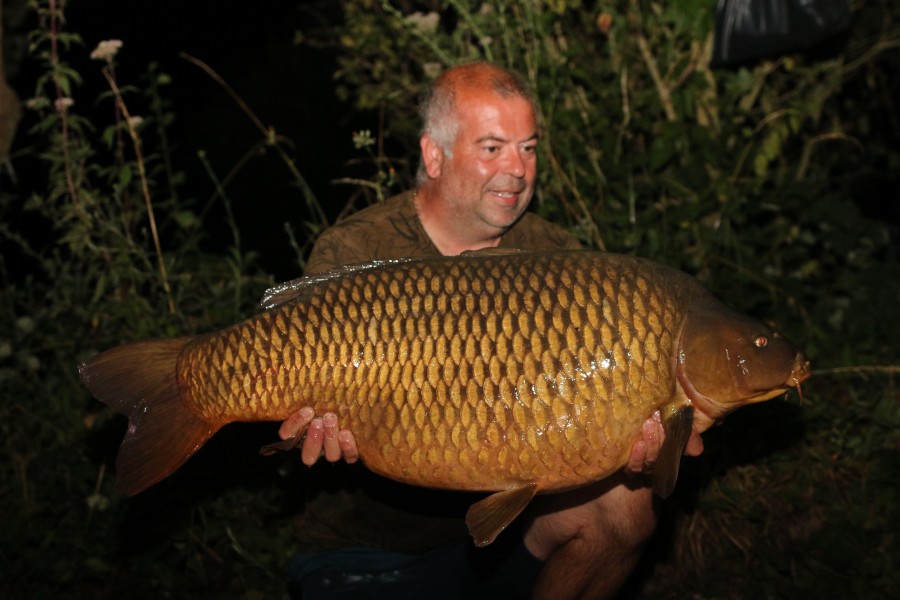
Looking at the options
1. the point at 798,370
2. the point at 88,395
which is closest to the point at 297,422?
the point at 798,370

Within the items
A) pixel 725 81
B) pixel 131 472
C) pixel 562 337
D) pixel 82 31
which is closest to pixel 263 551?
pixel 131 472

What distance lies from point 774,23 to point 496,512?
106 inches

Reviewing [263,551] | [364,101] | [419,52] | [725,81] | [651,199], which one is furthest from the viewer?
[364,101]

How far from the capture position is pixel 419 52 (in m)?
4.42

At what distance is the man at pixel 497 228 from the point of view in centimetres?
229

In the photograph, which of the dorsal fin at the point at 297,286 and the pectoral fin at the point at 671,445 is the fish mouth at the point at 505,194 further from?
the pectoral fin at the point at 671,445

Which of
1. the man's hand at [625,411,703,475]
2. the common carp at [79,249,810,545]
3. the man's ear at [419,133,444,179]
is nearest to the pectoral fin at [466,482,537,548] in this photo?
the common carp at [79,249,810,545]

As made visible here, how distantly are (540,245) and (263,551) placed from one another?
52.0 inches

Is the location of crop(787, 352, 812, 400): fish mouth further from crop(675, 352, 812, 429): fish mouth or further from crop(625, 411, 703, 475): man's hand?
crop(625, 411, 703, 475): man's hand

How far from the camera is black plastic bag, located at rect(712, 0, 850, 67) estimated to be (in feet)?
12.6

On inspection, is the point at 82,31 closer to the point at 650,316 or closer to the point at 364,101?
the point at 364,101

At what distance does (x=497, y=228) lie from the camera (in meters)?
2.50

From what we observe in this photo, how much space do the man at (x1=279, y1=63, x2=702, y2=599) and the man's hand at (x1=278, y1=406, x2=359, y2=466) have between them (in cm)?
45

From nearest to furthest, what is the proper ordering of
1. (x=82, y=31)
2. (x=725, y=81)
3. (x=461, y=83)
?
(x=461, y=83) < (x=725, y=81) < (x=82, y=31)
